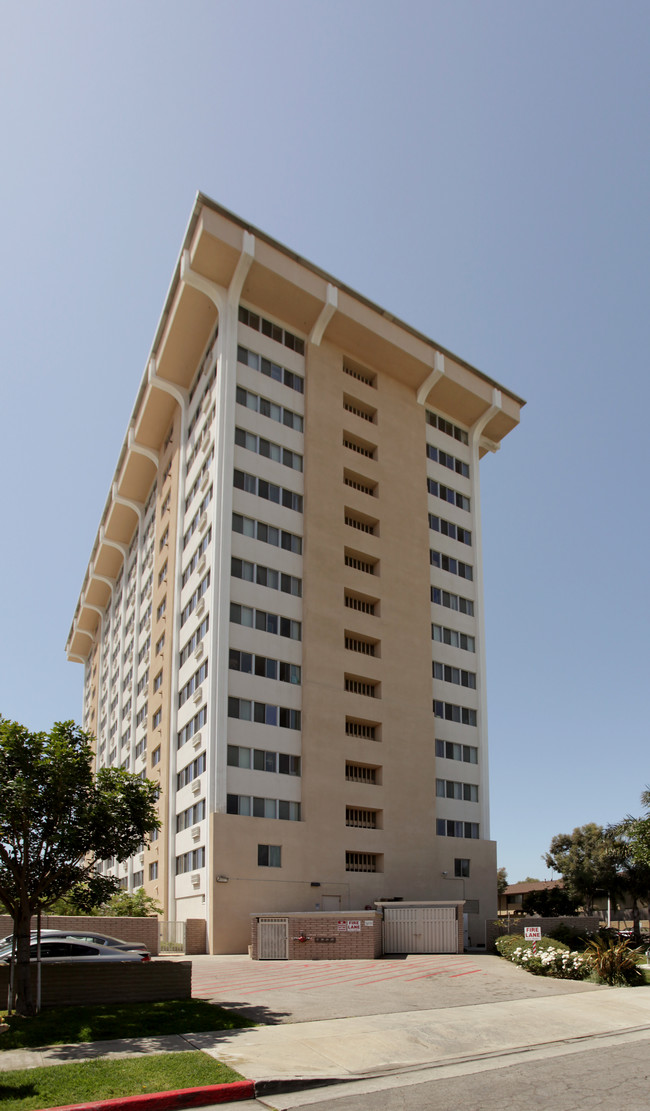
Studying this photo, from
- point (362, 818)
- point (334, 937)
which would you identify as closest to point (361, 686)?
point (362, 818)

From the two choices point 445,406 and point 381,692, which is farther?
point 445,406

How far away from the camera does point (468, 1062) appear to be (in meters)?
13.9

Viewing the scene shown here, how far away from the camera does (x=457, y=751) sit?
50.4 m

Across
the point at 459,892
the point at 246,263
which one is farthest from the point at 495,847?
the point at 246,263

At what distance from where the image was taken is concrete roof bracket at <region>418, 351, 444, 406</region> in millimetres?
54281

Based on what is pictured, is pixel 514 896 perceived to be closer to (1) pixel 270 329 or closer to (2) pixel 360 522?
(2) pixel 360 522

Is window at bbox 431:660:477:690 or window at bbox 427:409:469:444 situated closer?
window at bbox 431:660:477:690

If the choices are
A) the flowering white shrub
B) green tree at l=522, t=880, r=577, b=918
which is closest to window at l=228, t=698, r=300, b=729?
the flowering white shrub

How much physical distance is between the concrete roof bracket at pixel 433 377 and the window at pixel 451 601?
40.4 ft

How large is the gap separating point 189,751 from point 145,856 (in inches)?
455

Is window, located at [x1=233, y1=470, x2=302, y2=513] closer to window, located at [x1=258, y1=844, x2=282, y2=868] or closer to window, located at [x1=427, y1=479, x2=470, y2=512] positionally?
window, located at [x1=427, y1=479, x2=470, y2=512]

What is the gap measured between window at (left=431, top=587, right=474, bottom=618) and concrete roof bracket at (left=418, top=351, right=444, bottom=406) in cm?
1231

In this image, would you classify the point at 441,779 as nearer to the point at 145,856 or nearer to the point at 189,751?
the point at 189,751

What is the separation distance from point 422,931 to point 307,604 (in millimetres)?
17386
